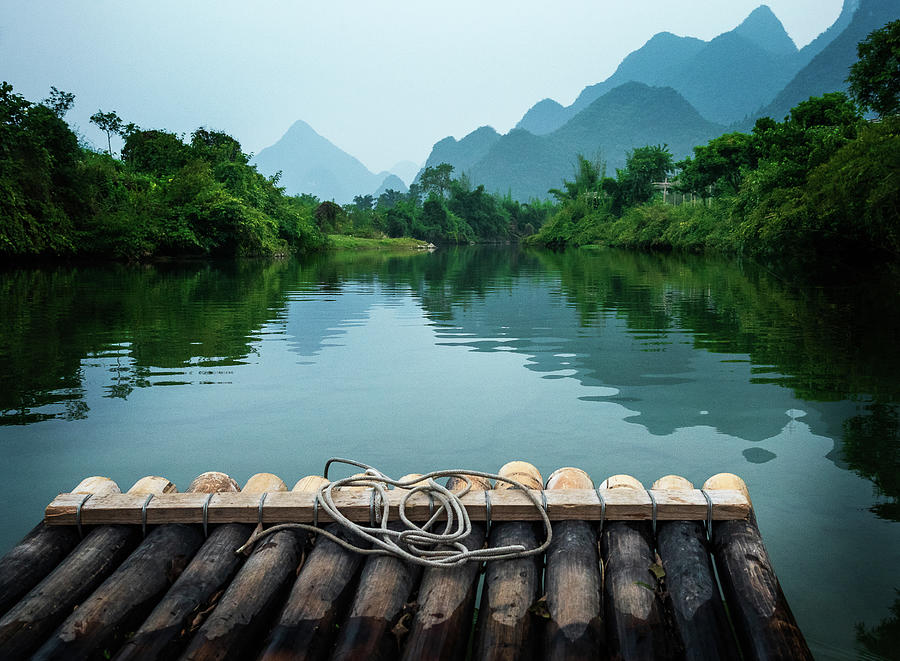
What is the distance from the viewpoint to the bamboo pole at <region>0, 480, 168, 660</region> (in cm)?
217

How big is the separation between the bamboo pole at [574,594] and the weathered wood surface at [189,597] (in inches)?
46.8

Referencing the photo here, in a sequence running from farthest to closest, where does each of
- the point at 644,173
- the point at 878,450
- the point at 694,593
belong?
the point at 644,173 → the point at 878,450 → the point at 694,593

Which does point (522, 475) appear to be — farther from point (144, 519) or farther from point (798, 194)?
point (798, 194)

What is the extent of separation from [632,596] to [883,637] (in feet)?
3.51

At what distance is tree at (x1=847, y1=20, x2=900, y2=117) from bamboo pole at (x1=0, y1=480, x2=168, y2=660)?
26450mm

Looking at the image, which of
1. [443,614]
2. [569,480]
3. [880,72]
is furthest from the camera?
[880,72]

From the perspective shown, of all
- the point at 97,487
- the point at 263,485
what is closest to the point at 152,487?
the point at 97,487

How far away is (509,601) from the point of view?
2.36 m

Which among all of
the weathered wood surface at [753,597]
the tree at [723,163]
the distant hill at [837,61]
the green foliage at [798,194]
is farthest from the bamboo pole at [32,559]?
the distant hill at [837,61]

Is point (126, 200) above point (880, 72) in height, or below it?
below

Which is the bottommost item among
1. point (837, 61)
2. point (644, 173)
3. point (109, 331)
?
point (109, 331)

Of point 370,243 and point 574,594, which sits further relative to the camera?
point 370,243

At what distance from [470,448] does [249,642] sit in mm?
2819

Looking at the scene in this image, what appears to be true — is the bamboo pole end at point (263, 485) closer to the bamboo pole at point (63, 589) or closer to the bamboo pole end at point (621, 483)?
the bamboo pole at point (63, 589)
